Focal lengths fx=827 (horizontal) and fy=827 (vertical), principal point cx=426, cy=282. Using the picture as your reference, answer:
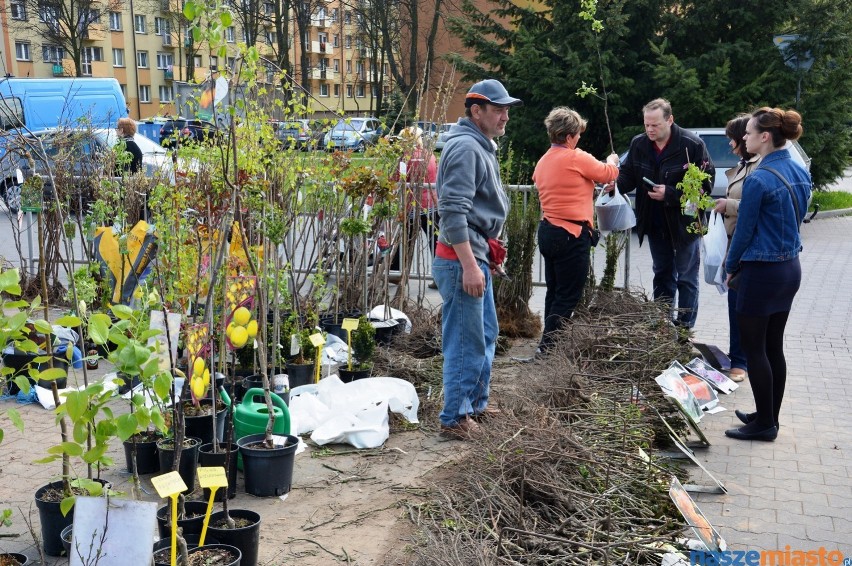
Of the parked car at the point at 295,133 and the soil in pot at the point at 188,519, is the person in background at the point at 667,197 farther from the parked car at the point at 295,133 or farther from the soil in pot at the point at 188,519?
the soil in pot at the point at 188,519

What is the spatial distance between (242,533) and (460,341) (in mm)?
1765

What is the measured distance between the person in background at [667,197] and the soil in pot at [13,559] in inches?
177

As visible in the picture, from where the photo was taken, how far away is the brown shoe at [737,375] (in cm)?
598

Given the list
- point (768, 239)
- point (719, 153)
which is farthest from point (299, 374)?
point (719, 153)

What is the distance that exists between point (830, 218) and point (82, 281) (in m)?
15.5

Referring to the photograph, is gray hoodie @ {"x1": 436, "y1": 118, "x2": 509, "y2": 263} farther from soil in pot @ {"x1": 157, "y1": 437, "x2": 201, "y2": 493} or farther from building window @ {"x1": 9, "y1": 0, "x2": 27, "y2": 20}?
building window @ {"x1": 9, "y1": 0, "x2": 27, "y2": 20}

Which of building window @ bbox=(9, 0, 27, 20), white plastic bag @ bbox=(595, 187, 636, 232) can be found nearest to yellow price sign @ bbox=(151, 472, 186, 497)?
white plastic bag @ bbox=(595, 187, 636, 232)

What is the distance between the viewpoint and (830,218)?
1688cm

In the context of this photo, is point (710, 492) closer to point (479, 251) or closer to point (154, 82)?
point (479, 251)

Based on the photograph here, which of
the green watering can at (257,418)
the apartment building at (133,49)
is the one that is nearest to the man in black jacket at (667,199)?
the green watering can at (257,418)

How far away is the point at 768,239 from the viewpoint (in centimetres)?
454

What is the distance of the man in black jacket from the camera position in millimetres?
6141

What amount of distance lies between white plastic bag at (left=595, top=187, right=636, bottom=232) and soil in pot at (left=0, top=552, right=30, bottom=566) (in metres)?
4.56

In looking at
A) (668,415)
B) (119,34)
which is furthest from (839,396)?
(119,34)
